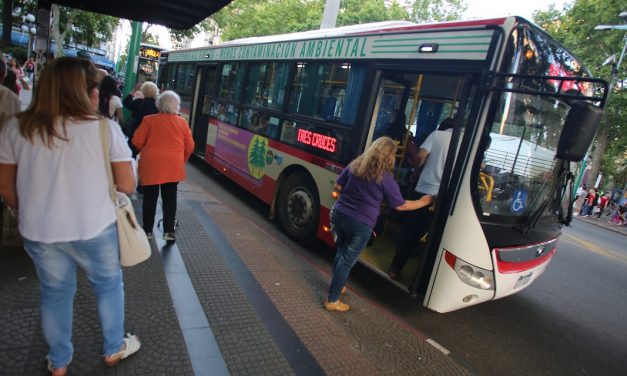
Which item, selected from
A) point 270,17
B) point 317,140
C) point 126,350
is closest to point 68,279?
point 126,350

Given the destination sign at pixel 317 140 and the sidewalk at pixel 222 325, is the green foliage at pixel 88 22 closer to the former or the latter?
the destination sign at pixel 317 140

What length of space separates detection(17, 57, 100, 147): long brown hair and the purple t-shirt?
2.25m

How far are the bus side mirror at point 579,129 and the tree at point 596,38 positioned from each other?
2092cm

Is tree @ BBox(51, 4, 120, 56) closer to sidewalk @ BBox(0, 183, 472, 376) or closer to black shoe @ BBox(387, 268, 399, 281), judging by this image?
sidewalk @ BBox(0, 183, 472, 376)

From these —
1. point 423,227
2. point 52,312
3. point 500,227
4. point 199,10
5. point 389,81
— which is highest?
point 199,10

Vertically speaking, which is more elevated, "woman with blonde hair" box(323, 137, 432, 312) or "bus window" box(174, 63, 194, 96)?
"bus window" box(174, 63, 194, 96)

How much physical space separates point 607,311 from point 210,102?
8.29 m

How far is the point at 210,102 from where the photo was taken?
9258 millimetres

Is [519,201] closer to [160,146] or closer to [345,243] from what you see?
[345,243]

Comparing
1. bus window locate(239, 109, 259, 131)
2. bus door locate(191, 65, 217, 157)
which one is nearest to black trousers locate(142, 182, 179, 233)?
bus window locate(239, 109, 259, 131)

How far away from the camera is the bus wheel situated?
555 centimetres

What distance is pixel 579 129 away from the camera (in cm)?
291

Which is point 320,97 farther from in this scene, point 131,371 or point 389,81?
point 131,371

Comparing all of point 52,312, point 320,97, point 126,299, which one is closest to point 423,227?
point 320,97
